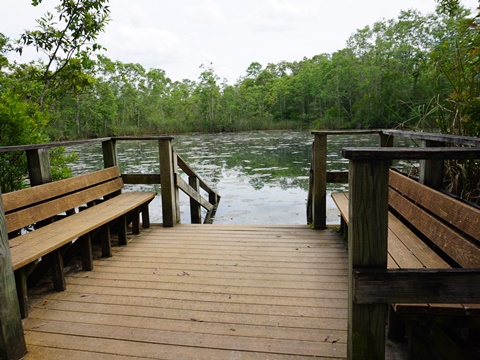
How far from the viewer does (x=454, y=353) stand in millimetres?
1417

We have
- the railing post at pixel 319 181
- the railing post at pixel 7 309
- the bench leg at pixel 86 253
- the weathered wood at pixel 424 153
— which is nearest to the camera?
the weathered wood at pixel 424 153

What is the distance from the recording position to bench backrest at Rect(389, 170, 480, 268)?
162 centimetres

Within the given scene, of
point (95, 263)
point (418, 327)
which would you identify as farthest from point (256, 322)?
point (95, 263)

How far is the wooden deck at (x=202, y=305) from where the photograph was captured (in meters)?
1.91

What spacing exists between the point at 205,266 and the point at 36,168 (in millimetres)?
1756

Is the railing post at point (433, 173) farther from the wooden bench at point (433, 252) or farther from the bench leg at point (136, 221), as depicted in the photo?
the bench leg at point (136, 221)

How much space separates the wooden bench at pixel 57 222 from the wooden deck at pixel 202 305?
0.73 ft

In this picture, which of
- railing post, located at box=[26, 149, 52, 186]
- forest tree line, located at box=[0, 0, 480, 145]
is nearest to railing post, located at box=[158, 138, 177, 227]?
railing post, located at box=[26, 149, 52, 186]

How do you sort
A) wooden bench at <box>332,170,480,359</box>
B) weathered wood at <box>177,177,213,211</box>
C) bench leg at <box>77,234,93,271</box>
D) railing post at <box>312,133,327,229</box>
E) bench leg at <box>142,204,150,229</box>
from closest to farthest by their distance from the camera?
wooden bench at <box>332,170,480,359</box>, bench leg at <box>77,234,93,271</box>, railing post at <box>312,133,327,229</box>, bench leg at <box>142,204,150,229</box>, weathered wood at <box>177,177,213,211</box>

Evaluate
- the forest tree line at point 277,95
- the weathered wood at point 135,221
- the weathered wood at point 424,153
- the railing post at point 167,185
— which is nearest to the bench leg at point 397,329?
the weathered wood at point 424,153

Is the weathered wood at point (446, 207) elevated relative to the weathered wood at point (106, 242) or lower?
elevated

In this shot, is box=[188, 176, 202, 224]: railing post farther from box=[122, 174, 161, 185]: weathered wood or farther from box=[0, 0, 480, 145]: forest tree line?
box=[0, 0, 480, 145]: forest tree line

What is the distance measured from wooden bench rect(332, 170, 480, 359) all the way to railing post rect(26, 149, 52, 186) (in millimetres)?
2942

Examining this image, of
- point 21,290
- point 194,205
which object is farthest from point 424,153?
point 194,205
